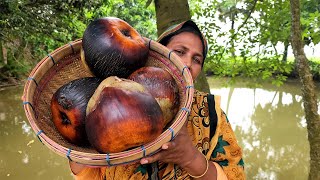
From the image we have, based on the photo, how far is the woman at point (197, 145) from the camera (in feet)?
4.36

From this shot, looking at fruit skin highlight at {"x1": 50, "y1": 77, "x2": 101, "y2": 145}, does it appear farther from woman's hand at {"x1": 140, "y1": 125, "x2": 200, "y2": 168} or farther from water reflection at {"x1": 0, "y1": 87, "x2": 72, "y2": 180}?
water reflection at {"x1": 0, "y1": 87, "x2": 72, "y2": 180}

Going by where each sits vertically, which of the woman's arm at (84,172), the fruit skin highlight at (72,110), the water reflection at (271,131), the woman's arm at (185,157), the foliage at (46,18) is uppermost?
the fruit skin highlight at (72,110)

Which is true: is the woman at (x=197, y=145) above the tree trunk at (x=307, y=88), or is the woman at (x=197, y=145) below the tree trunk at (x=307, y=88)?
above

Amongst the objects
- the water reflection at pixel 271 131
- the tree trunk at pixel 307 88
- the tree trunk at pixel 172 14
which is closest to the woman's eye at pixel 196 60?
the tree trunk at pixel 172 14

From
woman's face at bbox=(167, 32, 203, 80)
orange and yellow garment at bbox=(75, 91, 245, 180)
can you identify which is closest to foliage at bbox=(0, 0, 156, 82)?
woman's face at bbox=(167, 32, 203, 80)

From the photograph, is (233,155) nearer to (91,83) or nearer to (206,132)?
(206,132)

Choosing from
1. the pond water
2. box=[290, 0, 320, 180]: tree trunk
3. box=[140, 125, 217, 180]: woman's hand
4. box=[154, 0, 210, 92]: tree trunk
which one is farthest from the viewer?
the pond water

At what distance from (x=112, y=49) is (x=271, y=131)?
9.10m

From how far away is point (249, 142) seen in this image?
862 centimetres

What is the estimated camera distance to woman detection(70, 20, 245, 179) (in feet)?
4.36

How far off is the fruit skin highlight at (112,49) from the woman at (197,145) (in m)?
0.32

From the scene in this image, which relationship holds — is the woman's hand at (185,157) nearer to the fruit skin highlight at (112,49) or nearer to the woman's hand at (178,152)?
the woman's hand at (178,152)

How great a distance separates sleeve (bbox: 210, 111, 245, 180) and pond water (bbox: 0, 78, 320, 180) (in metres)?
3.76

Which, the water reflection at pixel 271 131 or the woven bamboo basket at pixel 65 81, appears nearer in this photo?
the woven bamboo basket at pixel 65 81
